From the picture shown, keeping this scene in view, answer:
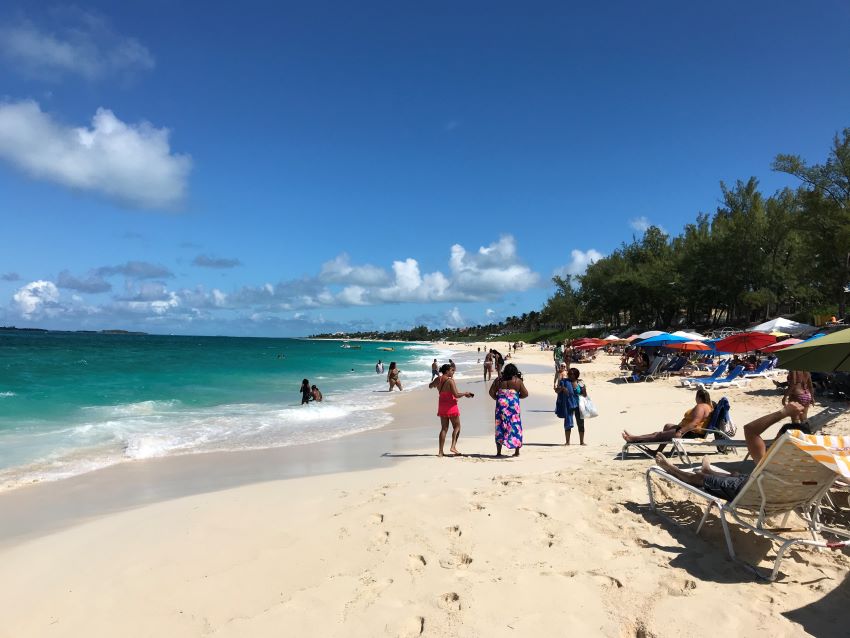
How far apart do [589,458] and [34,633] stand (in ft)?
20.5

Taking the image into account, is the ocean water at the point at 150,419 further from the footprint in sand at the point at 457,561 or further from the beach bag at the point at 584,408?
the footprint in sand at the point at 457,561

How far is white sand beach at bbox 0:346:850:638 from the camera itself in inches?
127

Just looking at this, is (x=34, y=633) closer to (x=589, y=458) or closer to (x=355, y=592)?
(x=355, y=592)

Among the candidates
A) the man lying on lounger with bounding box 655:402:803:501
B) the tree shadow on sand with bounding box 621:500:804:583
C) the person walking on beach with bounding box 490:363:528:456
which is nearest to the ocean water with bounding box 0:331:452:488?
the person walking on beach with bounding box 490:363:528:456

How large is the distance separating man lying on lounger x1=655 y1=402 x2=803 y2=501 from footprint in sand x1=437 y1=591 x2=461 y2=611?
2.36m

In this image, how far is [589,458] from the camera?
291 inches

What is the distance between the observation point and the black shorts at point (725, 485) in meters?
4.23

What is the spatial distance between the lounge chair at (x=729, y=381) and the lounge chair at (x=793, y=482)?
1239 centimetres

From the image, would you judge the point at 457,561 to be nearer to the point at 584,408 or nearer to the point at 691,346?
the point at 584,408

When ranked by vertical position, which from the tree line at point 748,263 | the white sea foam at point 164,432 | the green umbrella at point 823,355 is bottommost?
the white sea foam at point 164,432

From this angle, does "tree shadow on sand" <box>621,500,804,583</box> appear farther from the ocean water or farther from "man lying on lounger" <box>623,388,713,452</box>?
the ocean water

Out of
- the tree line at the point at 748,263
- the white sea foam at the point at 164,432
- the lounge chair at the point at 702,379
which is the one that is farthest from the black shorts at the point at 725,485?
the tree line at the point at 748,263

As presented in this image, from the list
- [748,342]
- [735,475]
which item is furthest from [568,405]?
[748,342]

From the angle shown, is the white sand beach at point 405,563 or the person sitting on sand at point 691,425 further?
the person sitting on sand at point 691,425
